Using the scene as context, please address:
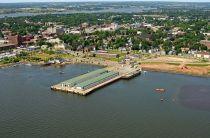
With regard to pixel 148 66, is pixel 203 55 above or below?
above

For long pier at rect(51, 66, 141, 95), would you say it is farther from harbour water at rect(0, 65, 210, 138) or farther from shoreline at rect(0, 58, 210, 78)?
shoreline at rect(0, 58, 210, 78)

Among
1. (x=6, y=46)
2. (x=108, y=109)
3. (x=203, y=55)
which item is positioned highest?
(x=6, y=46)

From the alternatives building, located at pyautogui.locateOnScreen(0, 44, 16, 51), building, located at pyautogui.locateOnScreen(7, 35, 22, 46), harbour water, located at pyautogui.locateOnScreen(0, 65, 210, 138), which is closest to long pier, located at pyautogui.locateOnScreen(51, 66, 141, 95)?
harbour water, located at pyautogui.locateOnScreen(0, 65, 210, 138)

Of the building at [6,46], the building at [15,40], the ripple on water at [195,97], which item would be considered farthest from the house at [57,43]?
the ripple on water at [195,97]

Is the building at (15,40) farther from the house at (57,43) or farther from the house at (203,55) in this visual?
the house at (203,55)

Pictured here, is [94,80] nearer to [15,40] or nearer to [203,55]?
[203,55]

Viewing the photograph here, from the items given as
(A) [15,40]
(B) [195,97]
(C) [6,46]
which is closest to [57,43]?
(A) [15,40]

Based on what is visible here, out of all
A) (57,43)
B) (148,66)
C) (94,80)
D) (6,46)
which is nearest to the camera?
(94,80)

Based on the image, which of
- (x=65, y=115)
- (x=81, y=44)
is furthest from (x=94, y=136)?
(x=81, y=44)
